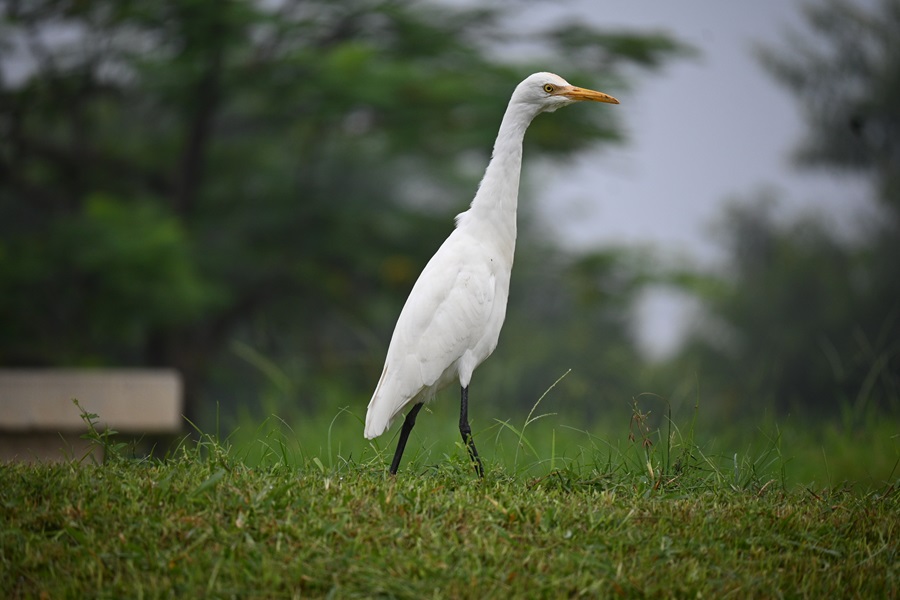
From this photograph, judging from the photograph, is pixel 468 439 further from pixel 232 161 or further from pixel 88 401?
pixel 232 161

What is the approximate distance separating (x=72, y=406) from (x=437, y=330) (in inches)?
205

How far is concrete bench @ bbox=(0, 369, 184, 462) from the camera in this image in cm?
859

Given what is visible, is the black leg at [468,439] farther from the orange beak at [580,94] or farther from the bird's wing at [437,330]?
the orange beak at [580,94]

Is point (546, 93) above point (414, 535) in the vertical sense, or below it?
above

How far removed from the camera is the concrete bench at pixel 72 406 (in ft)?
28.2

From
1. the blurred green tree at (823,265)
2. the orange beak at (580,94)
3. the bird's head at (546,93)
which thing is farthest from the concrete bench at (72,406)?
the blurred green tree at (823,265)

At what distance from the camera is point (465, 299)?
15.9ft

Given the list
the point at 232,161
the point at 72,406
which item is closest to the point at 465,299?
the point at 72,406

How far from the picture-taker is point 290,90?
16.5 meters

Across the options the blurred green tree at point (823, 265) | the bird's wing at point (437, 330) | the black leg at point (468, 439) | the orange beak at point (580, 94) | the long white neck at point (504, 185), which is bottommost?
the blurred green tree at point (823, 265)

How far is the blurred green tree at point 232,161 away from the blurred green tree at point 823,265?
5020 mm

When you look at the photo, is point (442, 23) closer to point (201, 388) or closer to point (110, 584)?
point (201, 388)

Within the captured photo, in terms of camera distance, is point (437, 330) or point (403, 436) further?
point (437, 330)

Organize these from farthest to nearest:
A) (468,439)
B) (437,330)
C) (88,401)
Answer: (88,401)
(437,330)
(468,439)
